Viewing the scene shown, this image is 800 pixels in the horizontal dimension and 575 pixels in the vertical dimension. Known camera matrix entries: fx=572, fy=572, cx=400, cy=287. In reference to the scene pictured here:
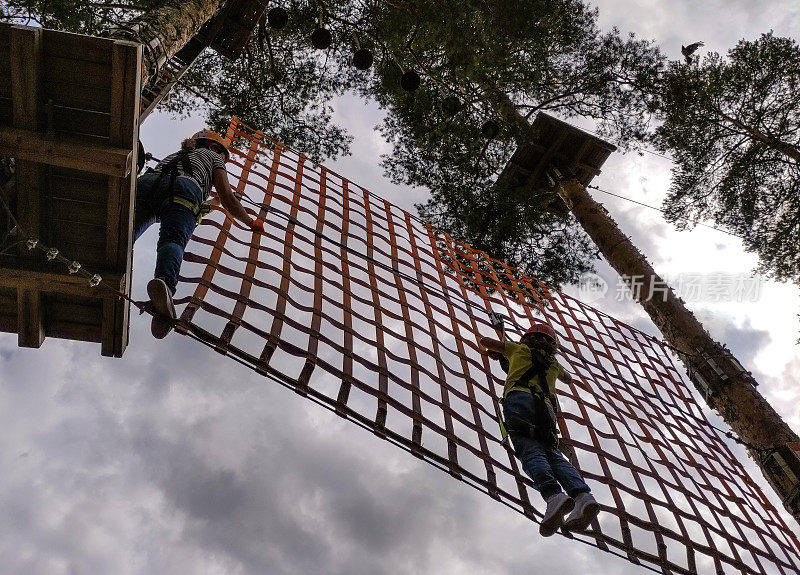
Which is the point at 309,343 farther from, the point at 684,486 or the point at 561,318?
the point at 561,318

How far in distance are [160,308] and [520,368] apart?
168 centimetres

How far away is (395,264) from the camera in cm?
381

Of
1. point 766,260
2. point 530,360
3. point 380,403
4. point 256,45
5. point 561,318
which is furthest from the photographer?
point 256,45

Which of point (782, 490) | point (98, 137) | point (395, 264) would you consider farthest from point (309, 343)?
point (782, 490)

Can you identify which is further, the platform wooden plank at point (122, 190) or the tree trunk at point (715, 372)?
the tree trunk at point (715, 372)

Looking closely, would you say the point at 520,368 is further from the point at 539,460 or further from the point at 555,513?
the point at 555,513

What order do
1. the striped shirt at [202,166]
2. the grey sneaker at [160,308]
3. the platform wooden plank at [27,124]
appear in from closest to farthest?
the platform wooden plank at [27,124], the grey sneaker at [160,308], the striped shirt at [202,166]

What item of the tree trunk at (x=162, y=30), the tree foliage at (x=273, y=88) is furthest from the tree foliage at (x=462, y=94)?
the tree trunk at (x=162, y=30)

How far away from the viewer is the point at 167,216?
8.27 ft

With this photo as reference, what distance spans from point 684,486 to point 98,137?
3320mm

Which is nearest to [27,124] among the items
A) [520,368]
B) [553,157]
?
[520,368]

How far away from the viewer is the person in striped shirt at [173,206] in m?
2.15

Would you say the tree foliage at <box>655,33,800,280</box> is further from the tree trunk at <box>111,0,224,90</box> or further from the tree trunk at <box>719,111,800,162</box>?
the tree trunk at <box>111,0,224,90</box>

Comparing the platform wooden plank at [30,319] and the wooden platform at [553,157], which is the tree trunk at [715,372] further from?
the platform wooden plank at [30,319]
